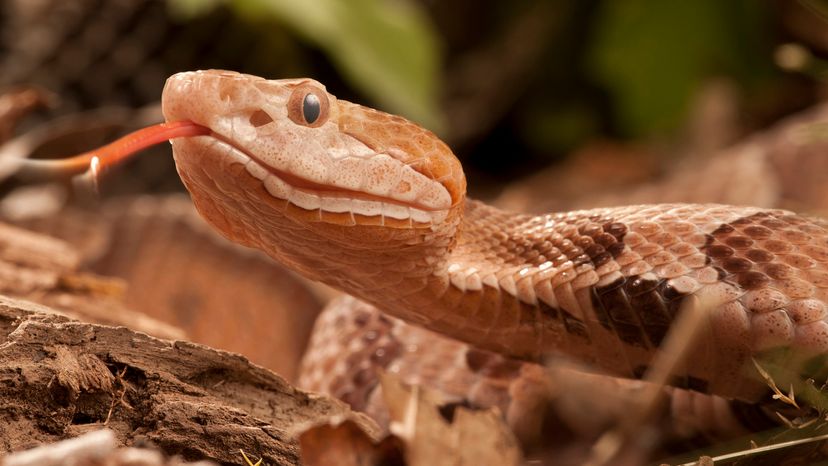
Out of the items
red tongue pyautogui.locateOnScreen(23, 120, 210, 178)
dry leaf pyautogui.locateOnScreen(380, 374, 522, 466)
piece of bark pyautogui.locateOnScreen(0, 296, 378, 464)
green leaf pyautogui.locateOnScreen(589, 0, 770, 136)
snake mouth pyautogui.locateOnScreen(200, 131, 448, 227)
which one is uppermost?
green leaf pyautogui.locateOnScreen(589, 0, 770, 136)

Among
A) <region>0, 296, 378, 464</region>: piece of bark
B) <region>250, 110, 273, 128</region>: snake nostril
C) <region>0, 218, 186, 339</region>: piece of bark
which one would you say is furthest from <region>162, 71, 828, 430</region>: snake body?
<region>0, 218, 186, 339</region>: piece of bark

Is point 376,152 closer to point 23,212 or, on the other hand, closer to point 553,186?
point 23,212

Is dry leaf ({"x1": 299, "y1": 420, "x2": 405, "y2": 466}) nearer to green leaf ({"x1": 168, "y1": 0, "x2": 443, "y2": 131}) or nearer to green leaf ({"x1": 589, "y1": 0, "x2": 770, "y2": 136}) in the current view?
green leaf ({"x1": 168, "y1": 0, "x2": 443, "y2": 131})

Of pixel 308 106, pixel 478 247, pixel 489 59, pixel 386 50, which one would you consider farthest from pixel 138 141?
pixel 489 59

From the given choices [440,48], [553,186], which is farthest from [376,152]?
[440,48]

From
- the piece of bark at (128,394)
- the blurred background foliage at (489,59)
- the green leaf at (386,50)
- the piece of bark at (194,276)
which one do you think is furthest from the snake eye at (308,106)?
the green leaf at (386,50)

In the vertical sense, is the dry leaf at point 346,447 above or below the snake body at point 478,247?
below

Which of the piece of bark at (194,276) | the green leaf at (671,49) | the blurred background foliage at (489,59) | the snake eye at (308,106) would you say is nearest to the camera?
the snake eye at (308,106)

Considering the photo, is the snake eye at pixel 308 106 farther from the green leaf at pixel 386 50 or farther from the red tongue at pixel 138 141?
the green leaf at pixel 386 50
